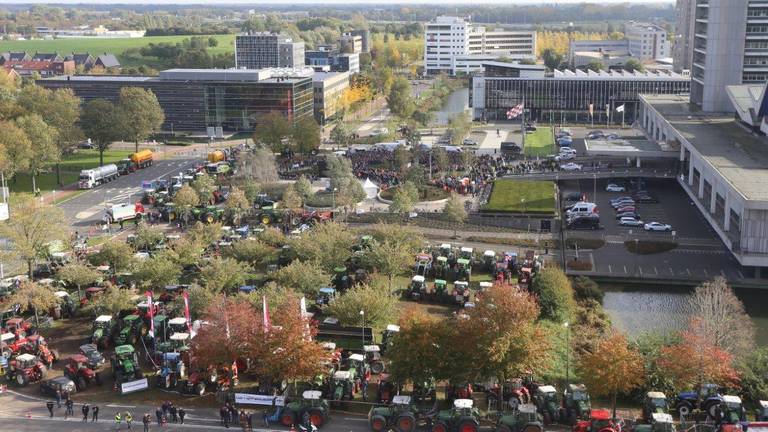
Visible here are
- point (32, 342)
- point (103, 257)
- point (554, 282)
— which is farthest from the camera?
point (103, 257)

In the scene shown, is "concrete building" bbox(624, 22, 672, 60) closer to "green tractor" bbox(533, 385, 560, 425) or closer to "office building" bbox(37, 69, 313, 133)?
"office building" bbox(37, 69, 313, 133)

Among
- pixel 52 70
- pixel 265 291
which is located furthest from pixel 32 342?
pixel 52 70

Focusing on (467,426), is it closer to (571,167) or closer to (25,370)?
(25,370)

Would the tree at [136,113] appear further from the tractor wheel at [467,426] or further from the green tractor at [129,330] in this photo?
the tractor wheel at [467,426]

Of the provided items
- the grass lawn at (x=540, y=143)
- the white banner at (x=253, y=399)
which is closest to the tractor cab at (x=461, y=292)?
the white banner at (x=253, y=399)

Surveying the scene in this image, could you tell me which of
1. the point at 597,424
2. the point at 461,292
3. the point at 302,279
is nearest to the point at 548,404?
the point at 597,424

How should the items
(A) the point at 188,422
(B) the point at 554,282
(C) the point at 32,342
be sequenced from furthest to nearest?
(B) the point at 554,282, (C) the point at 32,342, (A) the point at 188,422

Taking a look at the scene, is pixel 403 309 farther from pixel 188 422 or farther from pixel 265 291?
pixel 188 422
